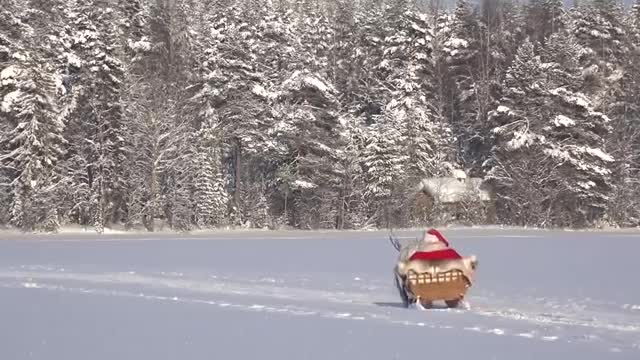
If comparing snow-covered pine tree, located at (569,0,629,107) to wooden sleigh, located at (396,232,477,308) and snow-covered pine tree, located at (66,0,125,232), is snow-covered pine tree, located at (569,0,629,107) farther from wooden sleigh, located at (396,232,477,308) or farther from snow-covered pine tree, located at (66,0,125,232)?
wooden sleigh, located at (396,232,477,308)

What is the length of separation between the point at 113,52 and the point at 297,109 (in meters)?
10.5

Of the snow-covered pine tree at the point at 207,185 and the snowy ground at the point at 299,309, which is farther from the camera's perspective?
the snow-covered pine tree at the point at 207,185

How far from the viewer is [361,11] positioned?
60.3 meters

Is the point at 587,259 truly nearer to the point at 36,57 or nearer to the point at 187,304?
the point at 187,304

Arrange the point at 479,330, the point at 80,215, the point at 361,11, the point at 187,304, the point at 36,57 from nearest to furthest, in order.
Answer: the point at 479,330
the point at 187,304
the point at 36,57
the point at 80,215
the point at 361,11

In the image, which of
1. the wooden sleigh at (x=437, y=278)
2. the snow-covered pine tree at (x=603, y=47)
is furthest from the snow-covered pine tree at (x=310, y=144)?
the wooden sleigh at (x=437, y=278)

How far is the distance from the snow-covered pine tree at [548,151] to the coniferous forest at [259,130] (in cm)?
11

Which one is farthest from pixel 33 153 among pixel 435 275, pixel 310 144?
pixel 435 275

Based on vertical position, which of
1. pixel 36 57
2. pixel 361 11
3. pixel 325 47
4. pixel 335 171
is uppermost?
pixel 361 11

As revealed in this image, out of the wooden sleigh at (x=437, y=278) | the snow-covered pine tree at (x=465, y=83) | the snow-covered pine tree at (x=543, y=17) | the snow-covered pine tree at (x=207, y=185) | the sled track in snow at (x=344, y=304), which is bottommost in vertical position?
the sled track in snow at (x=344, y=304)

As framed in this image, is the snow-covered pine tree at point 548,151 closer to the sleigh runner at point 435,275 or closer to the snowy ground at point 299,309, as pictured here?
the snowy ground at point 299,309

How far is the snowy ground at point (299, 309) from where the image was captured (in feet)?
27.9

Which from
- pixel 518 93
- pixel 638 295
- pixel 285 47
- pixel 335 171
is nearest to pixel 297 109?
pixel 335 171

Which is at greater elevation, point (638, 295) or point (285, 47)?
point (285, 47)
